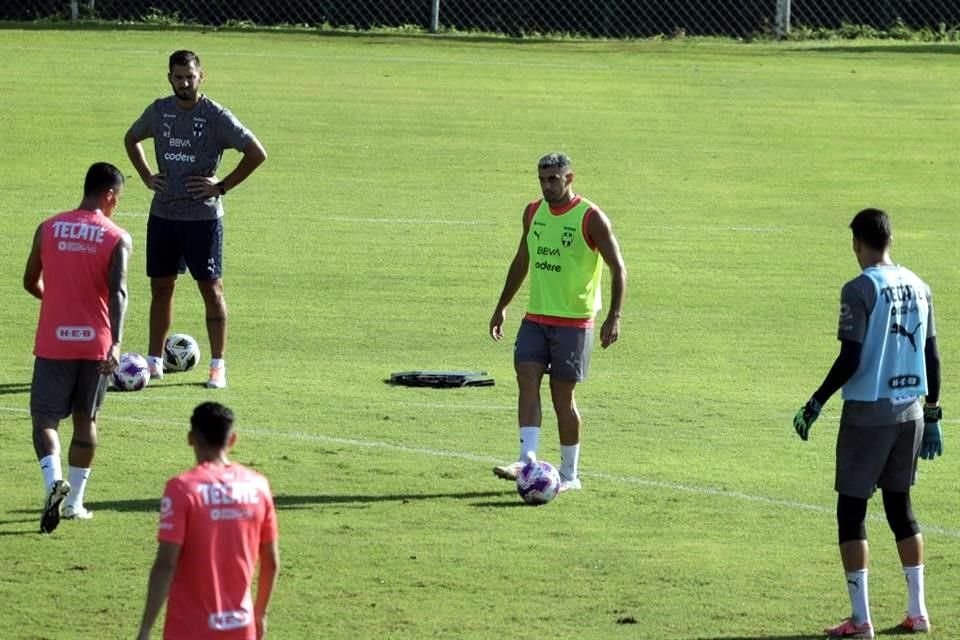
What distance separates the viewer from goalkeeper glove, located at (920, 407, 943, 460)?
10.9 metres

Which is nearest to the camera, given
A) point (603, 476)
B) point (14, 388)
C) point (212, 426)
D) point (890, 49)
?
point (212, 426)

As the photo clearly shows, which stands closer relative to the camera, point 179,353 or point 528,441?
point 528,441

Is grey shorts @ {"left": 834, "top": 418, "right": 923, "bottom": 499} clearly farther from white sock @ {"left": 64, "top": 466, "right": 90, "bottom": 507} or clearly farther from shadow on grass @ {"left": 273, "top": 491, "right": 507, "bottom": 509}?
white sock @ {"left": 64, "top": 466, "right": 90, "bottom": 507}

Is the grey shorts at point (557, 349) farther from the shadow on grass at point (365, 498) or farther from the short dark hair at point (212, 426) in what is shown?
the short dark hair at point (212, 426)

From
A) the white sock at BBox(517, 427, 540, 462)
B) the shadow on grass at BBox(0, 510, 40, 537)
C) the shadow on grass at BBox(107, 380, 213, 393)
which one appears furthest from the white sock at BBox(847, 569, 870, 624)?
the shadow on grass at BBox(107, 380, 213, 393)

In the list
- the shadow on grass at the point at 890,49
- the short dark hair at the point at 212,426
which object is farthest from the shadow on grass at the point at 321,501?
the shadow on grass at the point at 890,49

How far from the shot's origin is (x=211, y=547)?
7.84 meters

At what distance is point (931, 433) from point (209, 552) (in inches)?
185

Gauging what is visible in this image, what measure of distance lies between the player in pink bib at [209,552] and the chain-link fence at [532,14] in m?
30.3

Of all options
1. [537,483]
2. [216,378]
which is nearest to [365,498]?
[537,483]

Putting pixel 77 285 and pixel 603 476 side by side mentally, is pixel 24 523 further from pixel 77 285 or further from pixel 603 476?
pixel 603 476

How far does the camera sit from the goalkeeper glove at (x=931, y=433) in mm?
10938

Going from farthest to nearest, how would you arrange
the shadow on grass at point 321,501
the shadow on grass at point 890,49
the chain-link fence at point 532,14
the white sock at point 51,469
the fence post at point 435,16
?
the shadow on grass at point 890,49, the chain-link fence at point 532,14, the fence post at point 435,16, the shadow on grass at point 321,501, the white sock at point 51,469

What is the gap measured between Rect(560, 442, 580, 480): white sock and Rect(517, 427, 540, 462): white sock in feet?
0.64
